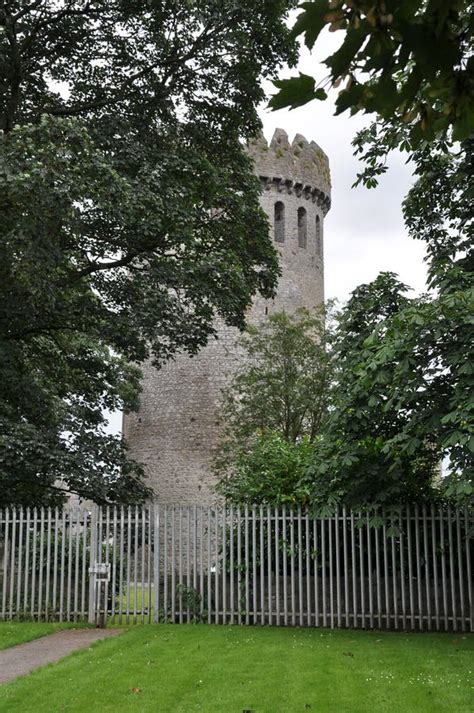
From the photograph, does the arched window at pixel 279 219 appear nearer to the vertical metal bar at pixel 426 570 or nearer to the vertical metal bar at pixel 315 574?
the vertical metal bar at pixel 315 574

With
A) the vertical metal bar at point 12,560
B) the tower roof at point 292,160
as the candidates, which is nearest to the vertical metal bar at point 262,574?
the vertical metal bar at point 12,560

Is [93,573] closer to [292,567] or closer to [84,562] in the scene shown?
[84,562]

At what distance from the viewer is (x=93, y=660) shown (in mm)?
10266

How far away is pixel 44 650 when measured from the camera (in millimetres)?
11297

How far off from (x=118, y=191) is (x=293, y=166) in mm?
29984

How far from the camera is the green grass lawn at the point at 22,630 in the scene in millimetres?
12188

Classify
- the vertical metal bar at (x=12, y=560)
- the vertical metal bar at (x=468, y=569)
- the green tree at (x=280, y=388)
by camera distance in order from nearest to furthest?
the vertical metal bar at (x=468, y=569)
the vertical metal bar at (x=12, y=560)
the green tree at (x=280, y=388)

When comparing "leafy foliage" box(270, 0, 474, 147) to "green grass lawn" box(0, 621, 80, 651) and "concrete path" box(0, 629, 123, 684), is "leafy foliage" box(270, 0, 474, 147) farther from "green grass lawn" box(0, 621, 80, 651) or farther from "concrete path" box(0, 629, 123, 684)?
"green grass lawn" box(0, 621, 80, 651)

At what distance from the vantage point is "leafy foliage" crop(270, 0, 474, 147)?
9.61 feet

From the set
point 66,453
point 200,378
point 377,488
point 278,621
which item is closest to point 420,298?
point 377,488

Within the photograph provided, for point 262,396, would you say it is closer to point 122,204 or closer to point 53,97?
point 53,97

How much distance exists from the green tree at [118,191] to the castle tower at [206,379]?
17.9 meters

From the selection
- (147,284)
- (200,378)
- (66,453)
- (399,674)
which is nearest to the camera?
(399,674)

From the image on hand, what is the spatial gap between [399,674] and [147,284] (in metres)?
9.74
